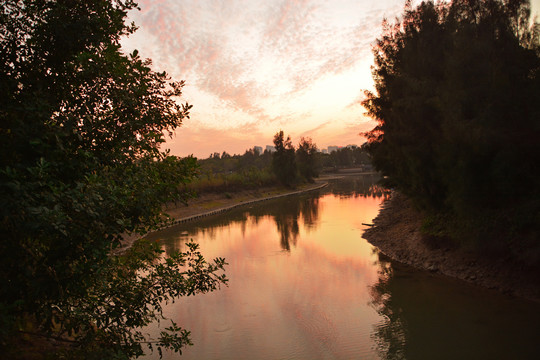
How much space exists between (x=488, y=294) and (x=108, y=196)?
1771cm

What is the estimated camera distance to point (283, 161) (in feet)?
275

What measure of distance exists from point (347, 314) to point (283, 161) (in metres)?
69.7

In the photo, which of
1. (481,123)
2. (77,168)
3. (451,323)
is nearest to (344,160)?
(481,123)

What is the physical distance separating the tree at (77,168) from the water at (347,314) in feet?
23.6

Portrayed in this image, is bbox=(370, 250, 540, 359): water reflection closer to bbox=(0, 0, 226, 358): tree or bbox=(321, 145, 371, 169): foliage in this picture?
bbox=(0, 0, 226, 358): tree

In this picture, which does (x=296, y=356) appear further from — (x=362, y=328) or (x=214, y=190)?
(x=214, y=190)

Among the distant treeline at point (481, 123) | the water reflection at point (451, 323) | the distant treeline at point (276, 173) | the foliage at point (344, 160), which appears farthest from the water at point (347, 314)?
the foliage at point (344, 160)

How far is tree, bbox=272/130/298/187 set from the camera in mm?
83812

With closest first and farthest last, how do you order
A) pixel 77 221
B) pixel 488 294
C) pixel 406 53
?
1. pixel 77 221
2. pixel 488 294
3. pixel 406 53

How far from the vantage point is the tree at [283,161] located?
8381 cm

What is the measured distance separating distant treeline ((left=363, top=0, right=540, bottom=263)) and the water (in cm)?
325

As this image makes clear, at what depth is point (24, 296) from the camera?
15.4 ft

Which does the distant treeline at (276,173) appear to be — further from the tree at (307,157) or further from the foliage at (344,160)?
the foliage at (344,160)

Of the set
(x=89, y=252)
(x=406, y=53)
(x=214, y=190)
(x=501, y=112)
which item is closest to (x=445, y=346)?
(x=501, y=112)
